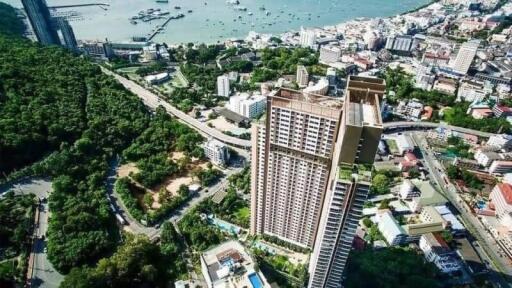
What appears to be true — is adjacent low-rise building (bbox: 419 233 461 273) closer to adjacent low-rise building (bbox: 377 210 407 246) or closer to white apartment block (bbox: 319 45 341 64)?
adjacent low-rise building (bbox: 377 210 407 246)

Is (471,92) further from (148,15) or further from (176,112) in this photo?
(148,15)

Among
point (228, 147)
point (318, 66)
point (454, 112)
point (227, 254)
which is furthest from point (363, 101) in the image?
point (318, 66)

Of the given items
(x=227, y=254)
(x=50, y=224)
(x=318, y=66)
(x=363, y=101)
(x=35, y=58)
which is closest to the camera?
(x=363, y=101)

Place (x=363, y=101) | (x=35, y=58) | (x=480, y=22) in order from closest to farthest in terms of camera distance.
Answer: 1. (x=363, y=101)
2. (x=35, y=58)
3. (x=480, y=22)

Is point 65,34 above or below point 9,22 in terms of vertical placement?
below

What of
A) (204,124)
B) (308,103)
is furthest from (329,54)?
(308,103)

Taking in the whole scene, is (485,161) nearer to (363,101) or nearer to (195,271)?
(363,101)

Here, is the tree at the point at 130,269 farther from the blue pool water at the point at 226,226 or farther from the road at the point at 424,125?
the road at the point at 424,125
